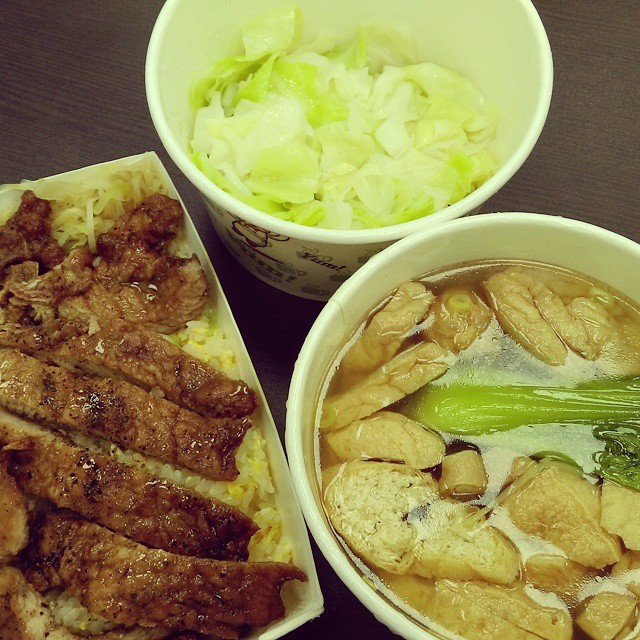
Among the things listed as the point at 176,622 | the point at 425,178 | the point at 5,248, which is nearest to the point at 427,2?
the point at 425,178

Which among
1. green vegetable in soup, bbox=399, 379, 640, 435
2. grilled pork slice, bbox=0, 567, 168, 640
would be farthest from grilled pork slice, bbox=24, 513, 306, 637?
green vegetable in soup, bbox=399, 379, 640, 435

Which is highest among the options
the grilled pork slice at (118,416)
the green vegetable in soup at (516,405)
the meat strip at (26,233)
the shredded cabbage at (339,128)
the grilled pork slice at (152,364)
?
the shredded cabbage at (339,128)

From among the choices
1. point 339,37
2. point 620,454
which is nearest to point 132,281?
point 339,37

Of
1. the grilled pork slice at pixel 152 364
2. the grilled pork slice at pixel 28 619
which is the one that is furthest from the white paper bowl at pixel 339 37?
the grilled pork slice at pixel 28 619

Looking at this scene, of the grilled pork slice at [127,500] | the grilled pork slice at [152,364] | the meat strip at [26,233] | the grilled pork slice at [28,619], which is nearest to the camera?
the grilled pork slice at [28,619]

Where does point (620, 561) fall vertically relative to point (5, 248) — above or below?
above

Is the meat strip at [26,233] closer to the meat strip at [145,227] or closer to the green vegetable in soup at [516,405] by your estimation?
the meat strip at [145,227]

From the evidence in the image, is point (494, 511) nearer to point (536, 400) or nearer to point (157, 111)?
point (536, 400)
